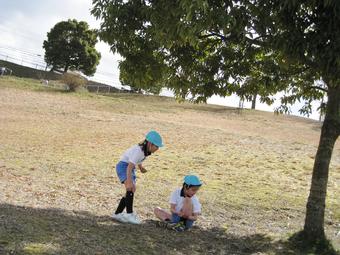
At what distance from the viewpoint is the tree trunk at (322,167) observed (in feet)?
23.3

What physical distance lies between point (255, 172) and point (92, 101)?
17.0 metres

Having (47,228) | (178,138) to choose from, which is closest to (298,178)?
(178,138)

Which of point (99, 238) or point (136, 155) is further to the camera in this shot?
point (136, 155)

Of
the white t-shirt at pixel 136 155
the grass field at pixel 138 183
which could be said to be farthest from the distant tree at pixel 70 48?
the white t-shirt at pixel 136 155

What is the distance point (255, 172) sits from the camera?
14.0 meters

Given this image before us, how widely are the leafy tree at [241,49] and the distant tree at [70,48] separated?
41.8 meters

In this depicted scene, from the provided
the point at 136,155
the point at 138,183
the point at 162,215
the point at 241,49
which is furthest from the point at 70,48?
the point at 136,155

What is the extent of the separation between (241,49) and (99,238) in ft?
12.6

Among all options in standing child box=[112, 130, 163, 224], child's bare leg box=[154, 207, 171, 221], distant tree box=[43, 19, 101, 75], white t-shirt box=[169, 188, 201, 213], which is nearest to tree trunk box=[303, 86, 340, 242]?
white t-shirt box=[169, 188, 201, 213]

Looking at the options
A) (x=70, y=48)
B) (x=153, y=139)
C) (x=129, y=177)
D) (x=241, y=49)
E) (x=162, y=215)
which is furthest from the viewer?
(x=70, y=48)

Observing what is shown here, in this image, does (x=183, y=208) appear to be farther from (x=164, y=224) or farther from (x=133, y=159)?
(x=133, y=159)

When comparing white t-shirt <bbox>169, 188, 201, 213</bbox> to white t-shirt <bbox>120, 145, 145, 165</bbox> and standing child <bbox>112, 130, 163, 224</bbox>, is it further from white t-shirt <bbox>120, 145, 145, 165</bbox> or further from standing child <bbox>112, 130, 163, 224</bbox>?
white t-shirt <bbox>120, 145, 145, 165</bbox>

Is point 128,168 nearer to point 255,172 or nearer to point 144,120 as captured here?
point 255,172

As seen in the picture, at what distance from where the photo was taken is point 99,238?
A: 5.71 meters
